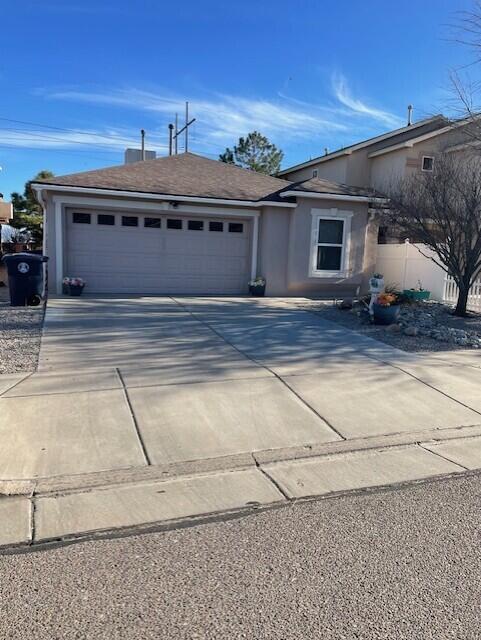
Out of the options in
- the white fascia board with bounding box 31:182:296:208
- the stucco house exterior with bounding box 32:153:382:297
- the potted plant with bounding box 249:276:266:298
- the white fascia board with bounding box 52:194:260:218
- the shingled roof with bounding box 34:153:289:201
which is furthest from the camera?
the potted plant with bounding box 249:276:266:298

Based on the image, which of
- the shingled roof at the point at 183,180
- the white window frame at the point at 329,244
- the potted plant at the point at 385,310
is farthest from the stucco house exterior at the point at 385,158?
the potted plant at the point at 385,310

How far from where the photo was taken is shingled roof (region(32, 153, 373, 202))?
13.9m

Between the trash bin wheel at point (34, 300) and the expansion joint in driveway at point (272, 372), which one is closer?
the expansion joint in driveway at point (272, 372)

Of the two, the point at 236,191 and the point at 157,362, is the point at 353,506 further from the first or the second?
the point at 236,191

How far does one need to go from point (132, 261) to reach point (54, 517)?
11.6m

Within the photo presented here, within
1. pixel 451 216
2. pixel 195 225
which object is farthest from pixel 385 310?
pixel 195 225

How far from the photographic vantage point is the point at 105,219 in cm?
1405

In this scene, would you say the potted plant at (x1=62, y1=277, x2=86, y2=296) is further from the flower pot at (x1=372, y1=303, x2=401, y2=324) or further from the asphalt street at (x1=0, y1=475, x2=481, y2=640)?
the asphalt street at (x1=0, y1=475, x2=481, y2=640)

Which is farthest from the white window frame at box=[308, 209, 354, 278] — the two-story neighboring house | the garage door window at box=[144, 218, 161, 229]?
the garage door window at box=[144, 218, 161, 229]

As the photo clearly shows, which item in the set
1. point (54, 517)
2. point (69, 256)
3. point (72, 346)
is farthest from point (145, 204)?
point (54, 517)

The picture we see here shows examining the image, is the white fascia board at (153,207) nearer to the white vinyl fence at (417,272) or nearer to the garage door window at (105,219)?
the garage door window at (105,219)

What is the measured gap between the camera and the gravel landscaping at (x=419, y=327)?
29.4 feet

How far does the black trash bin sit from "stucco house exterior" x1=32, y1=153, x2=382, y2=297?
1.78m

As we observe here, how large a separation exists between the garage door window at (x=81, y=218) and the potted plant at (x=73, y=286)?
172 centimetres
